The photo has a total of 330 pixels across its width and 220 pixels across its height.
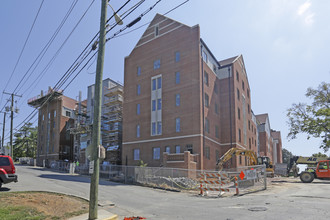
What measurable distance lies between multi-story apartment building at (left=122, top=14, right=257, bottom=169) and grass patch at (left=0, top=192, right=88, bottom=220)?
1817 centimetres

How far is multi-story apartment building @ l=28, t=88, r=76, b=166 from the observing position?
58656 millimetres

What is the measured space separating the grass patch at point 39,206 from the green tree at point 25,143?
222ft

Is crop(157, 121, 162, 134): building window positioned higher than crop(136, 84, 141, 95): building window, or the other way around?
crop(136, 84, 141, 95): building window

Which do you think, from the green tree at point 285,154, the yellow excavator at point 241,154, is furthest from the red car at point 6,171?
the green tree at point 285,154

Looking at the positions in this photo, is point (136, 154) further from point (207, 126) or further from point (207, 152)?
point (207, 126)

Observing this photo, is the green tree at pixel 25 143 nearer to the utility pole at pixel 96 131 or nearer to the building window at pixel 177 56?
the building window at pixel 177 56

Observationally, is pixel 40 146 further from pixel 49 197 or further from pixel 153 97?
pixel 49 197

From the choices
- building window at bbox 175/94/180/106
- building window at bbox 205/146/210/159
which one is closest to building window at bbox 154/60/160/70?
building window at bbox 175/94/180/106

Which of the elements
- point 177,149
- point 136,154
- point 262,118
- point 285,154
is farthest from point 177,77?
point 285,154

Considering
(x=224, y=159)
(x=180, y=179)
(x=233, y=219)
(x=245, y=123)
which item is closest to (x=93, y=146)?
(x=233, y=219)

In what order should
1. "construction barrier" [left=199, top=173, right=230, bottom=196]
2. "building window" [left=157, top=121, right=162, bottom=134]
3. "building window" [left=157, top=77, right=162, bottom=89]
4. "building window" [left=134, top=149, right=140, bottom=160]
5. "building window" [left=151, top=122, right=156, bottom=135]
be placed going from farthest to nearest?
"building window" [left=134, top=149, right=140, bottom=160] → "building window" [left=157, top=77, right=162, bottom=89] → "building window" [left=151, top=122, right=156, bottom=135] → "building window" [left=157, top=121, right=162, bottom=134] → "construction barrier" [left=199, top=173, right=230, bottom=196]

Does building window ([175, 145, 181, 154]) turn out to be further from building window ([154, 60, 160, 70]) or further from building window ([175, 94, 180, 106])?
building window ([154, 60, 160, 70])

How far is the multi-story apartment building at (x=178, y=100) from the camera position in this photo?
33719 mm

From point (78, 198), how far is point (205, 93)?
966 inches
